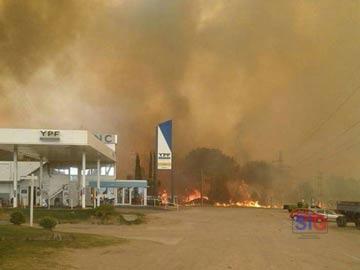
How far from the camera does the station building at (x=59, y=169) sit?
166 feet

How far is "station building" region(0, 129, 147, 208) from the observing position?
166 ft

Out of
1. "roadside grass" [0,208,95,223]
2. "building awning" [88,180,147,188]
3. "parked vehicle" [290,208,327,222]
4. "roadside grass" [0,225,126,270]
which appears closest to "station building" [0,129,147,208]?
"building awning" [88,180,147,188]

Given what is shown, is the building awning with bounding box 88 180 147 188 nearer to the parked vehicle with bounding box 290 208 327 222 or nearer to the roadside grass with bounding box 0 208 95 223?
the parked vehicle with bounding box 290 208 327 222

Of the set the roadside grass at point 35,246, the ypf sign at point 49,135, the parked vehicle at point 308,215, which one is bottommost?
the parked vehicle at point 308,215

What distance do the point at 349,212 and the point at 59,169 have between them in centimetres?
5260

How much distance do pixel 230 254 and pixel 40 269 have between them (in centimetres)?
810

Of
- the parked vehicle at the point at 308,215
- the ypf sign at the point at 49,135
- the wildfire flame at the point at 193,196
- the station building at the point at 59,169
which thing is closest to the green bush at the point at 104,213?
the station building at the point at 59,169

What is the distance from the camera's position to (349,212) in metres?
42.5

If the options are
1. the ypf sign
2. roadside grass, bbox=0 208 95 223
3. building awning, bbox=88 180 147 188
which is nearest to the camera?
roadside grass, bbox=0 208 95 223

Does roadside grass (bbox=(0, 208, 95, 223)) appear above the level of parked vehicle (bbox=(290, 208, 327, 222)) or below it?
above

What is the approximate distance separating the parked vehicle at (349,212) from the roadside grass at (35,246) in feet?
73.4

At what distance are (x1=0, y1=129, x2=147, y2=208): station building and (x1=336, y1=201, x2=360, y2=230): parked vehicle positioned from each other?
23.9 meters

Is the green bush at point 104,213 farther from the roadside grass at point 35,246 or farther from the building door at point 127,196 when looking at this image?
the building door at point 127,196

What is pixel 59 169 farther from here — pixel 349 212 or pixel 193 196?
pixel 193 196
